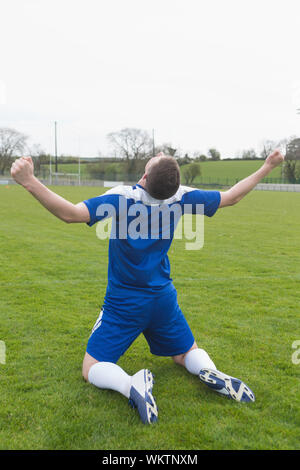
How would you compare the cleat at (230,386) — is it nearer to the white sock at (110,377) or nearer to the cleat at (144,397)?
the cleat at (144,397)

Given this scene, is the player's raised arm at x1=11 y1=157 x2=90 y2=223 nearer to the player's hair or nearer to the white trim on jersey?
the white trim on jersey

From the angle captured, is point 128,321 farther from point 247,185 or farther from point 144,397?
point 247,185

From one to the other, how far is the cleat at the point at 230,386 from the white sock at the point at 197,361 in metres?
0.15

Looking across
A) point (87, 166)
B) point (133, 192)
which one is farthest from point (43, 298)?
point (87, 166)

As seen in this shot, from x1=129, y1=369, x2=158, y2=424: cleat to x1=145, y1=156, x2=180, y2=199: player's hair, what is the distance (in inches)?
50.7

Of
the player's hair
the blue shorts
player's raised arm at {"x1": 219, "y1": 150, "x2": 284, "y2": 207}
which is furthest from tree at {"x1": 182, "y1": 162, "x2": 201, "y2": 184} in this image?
the player's hair

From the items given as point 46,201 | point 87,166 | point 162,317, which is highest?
point 87,166

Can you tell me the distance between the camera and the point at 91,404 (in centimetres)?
308

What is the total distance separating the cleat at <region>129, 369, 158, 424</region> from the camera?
2.81m

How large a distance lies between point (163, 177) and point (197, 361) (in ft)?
4.89

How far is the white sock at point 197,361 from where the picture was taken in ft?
10.9

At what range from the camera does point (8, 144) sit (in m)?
64.4
